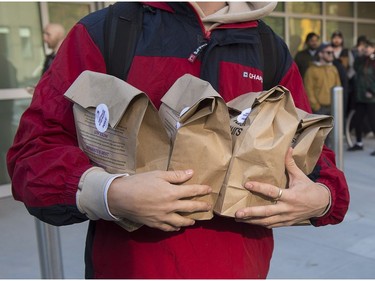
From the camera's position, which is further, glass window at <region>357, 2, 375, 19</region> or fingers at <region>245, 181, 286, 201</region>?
glass window at <region>357, 2, 375, 19</region>

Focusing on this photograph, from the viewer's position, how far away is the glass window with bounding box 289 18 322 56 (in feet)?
31.2

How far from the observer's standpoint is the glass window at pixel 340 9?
1034cm

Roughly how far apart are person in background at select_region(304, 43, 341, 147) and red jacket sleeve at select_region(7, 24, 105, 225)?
5.77 m

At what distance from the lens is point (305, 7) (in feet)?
32.0

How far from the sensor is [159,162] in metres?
1.12

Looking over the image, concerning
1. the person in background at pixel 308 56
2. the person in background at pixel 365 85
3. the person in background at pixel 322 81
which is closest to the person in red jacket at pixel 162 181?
the person in background at pixel 322 81

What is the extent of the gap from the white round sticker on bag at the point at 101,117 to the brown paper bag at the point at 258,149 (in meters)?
0.30

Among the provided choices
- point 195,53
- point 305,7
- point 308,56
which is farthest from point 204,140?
point 305,7

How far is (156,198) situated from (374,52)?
6.98m

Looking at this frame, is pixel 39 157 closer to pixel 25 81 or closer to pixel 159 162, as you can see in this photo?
pixel 159 162

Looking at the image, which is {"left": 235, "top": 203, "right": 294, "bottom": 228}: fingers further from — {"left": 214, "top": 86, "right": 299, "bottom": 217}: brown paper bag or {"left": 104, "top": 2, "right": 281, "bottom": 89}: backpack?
{"left": 104, "top": 2, "right": 281, "bottom": 89}: backpack

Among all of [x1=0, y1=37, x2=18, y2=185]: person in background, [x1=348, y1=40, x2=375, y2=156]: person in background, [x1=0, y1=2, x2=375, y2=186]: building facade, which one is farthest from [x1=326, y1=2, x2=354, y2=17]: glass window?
[x1=0, y1=37, x2=18, y2=185]: person in background

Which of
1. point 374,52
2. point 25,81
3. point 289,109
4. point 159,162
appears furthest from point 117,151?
point 374,52

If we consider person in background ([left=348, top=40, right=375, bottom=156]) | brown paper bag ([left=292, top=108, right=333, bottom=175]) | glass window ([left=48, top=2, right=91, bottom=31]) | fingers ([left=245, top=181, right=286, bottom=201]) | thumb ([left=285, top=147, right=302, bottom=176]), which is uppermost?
glass window ([left=48, top=2, right=91, bottom=31])
